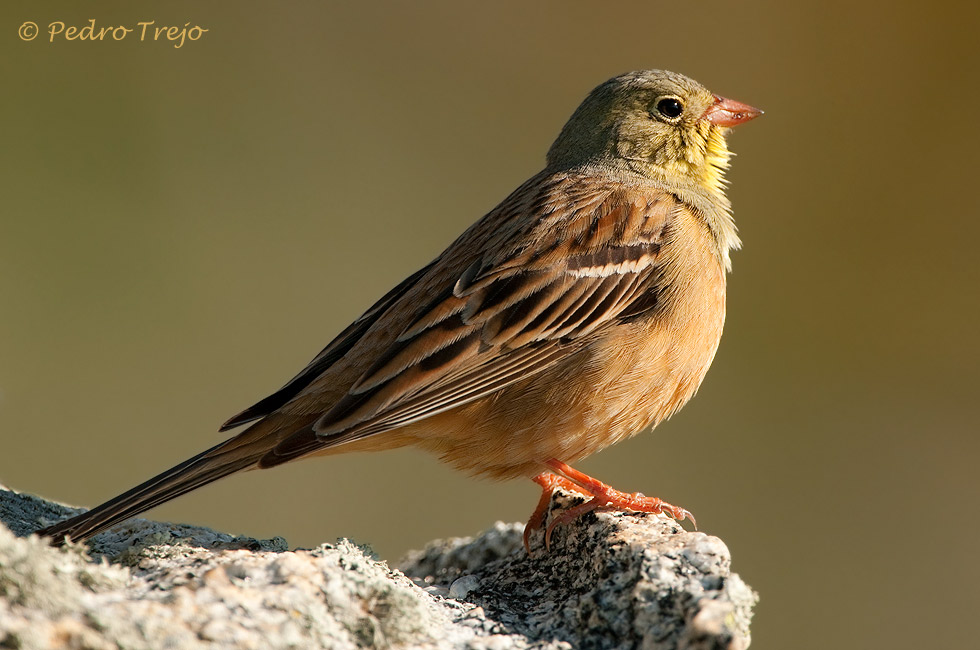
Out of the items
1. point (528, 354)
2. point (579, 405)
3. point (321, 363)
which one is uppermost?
point (321, 363)

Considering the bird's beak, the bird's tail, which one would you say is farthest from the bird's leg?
the bird's beak

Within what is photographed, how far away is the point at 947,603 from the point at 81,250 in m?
9.01

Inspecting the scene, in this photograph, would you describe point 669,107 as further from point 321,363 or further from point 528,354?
point 321,363

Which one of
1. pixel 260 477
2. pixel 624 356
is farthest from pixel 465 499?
pixel 624 356

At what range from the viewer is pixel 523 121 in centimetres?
1316

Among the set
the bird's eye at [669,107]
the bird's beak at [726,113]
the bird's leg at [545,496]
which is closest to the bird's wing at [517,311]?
the bird's leg at [545,496]

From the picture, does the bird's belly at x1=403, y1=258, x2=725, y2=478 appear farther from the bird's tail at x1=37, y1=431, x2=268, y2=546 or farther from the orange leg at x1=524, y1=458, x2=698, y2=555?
the bird's tail at x1=37, y1=431, x2=268, y2=546

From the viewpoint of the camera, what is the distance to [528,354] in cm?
441

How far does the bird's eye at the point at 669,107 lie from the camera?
19.0 ft

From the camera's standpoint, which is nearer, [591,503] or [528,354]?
[591,503]

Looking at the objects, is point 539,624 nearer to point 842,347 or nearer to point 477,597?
point 477,597

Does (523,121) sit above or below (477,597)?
above

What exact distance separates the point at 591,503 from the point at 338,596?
157cm

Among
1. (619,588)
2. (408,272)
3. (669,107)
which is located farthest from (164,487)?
(408,272)
